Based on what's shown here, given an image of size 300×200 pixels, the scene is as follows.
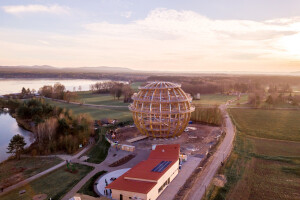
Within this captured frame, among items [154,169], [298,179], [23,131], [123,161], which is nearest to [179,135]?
[123,161]

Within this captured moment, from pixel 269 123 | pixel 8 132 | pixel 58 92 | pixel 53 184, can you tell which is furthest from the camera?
pixel 58 92

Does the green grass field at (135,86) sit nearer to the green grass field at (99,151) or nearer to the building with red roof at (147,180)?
the green grass field at (99,151)

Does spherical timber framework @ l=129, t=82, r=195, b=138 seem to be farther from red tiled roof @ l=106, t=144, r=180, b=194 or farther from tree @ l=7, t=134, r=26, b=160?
tree @ l=7, t=134, r=26, b=160

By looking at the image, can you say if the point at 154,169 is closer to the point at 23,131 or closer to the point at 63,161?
the point at 63,161

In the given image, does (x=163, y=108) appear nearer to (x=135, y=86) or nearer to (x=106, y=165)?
(x=106, y=165)

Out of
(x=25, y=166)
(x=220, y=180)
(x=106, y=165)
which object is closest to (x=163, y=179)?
(x=220, y=180)

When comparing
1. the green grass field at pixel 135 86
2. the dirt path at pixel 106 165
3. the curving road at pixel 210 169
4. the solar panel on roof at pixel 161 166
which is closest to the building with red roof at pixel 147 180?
the solar panel on roof at pixel 161 166
